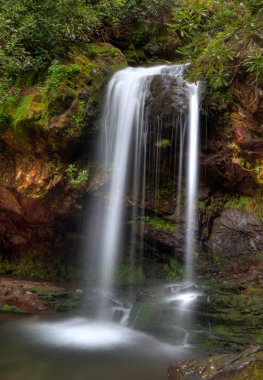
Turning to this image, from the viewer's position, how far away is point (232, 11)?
5406mm

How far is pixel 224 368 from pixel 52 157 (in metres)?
6.31

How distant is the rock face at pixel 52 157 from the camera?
8.10 meters

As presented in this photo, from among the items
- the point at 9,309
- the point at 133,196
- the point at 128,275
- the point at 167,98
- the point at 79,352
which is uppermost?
the point at 167,98

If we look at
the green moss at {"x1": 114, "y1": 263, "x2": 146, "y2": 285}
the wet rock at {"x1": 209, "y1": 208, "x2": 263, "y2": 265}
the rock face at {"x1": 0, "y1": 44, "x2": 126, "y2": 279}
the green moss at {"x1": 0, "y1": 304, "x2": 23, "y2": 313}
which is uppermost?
the rock face at {"x1": 0, "y1": 44, "x2": 126, "y2": 279}

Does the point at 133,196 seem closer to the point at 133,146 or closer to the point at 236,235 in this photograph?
the point at 133,146

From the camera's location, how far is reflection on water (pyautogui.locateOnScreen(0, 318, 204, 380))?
447cm

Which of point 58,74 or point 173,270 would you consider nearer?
point 58,74

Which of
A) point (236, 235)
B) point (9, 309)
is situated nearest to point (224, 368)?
point (9, 309)

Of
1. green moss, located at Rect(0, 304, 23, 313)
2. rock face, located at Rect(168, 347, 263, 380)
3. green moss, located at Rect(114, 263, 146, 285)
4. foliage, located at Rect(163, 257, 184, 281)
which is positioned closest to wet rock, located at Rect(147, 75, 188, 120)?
foliage, located at Rect(163, 257, 184, 281)

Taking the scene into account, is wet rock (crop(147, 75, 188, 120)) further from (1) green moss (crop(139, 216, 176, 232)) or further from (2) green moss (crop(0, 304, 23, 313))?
(2) green moss (crop(0, 304, 23, 313))

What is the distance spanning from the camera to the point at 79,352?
516cm

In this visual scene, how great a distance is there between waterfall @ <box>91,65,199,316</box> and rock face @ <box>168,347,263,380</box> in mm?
4438

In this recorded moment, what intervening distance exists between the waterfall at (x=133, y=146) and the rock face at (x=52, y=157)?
0.44 m

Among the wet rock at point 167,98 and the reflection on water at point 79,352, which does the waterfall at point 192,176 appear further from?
the reflection on water at point 79,352
